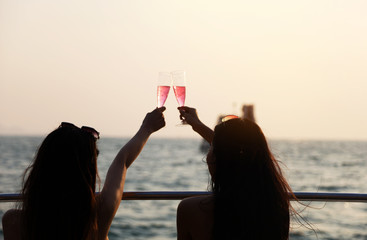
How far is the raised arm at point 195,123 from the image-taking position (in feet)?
10.4

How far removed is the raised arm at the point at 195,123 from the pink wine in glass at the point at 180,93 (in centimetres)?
10

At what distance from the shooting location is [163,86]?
Result: 3.54m

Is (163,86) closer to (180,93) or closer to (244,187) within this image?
(180,93)

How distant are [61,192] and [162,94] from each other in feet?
3.95

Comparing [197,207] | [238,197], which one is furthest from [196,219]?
[238,197]

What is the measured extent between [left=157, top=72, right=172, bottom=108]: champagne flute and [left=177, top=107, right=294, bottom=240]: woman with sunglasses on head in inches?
35.2

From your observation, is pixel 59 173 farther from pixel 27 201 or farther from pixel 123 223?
pixel 123 223

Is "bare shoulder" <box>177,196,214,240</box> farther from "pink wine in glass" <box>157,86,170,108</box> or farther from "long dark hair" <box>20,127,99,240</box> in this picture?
"pink wine in glass" <box>157,86,170,108</box>

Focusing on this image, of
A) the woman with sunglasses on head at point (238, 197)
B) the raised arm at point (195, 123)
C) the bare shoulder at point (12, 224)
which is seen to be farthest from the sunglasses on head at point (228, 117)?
the bare shoulder at point (12, 224)

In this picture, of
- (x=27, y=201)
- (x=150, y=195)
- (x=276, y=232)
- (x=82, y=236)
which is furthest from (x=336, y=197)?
(x=27, y=201)

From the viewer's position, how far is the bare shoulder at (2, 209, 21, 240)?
253 cm

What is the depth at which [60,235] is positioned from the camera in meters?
2.46

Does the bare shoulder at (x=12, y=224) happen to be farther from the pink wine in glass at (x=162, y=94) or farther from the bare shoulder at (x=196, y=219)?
the pink wine in glass at (x=162, y=94)

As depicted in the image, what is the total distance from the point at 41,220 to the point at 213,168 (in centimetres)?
79
